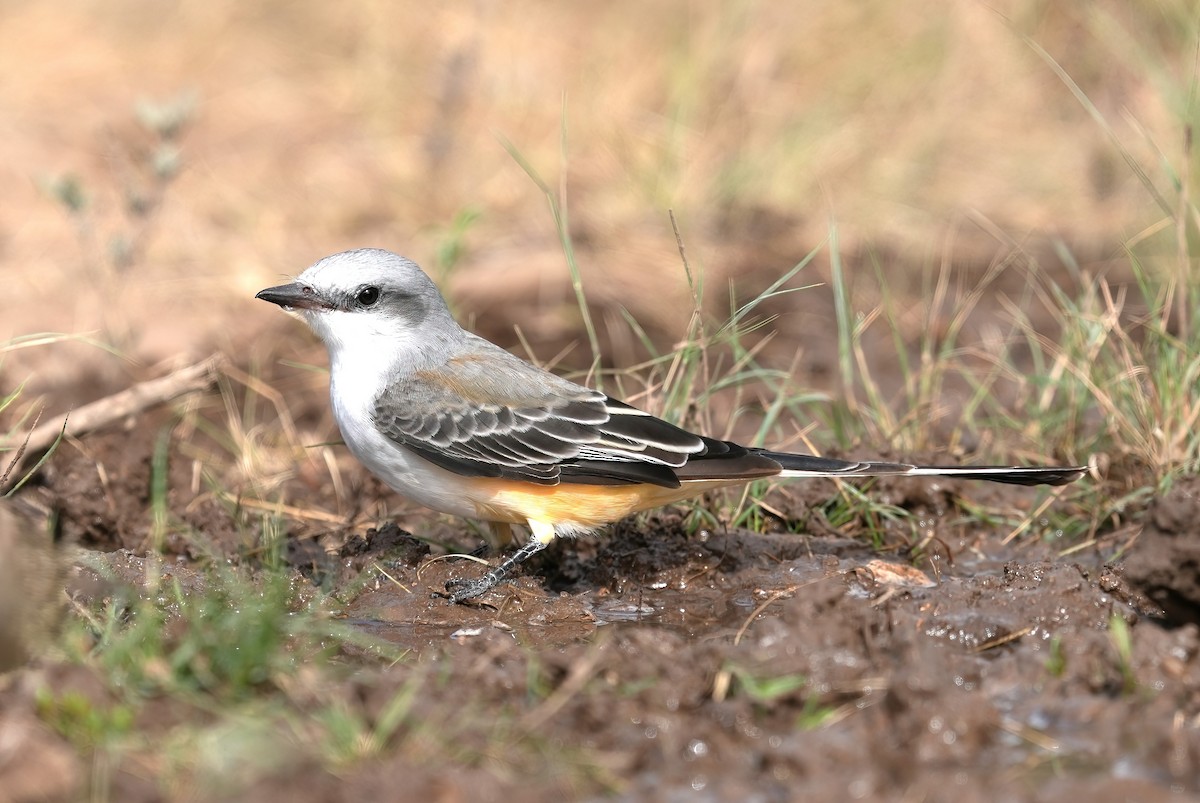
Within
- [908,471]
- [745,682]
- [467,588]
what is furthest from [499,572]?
[745,682]

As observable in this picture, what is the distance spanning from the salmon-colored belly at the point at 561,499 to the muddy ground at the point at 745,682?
0.32 m

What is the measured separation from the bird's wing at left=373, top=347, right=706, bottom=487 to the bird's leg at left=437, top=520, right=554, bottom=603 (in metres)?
0.25

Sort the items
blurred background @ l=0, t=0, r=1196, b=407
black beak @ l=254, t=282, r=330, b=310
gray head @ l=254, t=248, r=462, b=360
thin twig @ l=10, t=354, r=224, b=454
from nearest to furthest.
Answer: black beak @ l=254, t=282, r=330, b=310
gray head @ l=254, t=248, r=462, b=360
thin twig @ l=10, t=354, r=224, b=454
blurred background @ l=0, t=0, r=1196, b=407

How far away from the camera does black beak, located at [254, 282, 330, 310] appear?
6.41 metres

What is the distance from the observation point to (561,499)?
6.27 m

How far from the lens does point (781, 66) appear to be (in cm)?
1330

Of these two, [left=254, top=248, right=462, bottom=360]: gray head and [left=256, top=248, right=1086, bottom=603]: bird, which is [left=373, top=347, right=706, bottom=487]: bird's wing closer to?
[left=256, top=248, right=1086, bottom=603]: bird

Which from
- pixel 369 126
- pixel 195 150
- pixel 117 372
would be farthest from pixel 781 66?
pixel 117 372

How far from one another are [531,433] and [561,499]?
1.06 ft


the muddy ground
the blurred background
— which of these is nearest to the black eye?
the muddy ground

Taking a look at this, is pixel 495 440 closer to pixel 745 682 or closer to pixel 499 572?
pixel 499 572

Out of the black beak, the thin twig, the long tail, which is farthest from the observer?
the thin twig

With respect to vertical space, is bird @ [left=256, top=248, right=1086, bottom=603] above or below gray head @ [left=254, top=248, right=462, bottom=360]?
below

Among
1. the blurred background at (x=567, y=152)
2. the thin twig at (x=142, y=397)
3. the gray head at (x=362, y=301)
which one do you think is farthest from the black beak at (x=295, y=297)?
the blurred background at (x=567, y=152)
